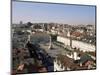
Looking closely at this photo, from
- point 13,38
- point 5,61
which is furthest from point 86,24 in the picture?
point 5,61

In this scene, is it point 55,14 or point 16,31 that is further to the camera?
point 55,14

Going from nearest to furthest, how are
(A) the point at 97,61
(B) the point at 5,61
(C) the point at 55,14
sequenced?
(B) the point at 5,61 < (C) the point at 55,14 < (A) the point at 97,61

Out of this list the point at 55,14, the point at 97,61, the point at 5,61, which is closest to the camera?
the point at 5,61

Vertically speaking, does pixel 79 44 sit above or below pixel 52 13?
below

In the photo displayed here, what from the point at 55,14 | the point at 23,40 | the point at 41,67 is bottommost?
the point at 41,67

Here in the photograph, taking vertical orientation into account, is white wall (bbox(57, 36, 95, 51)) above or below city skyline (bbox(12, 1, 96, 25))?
below

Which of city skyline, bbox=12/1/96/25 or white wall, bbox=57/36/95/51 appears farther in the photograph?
white wall, bbox=57/36/95/51

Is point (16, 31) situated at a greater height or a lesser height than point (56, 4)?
lesser

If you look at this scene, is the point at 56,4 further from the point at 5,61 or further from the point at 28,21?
the point at 5,61
